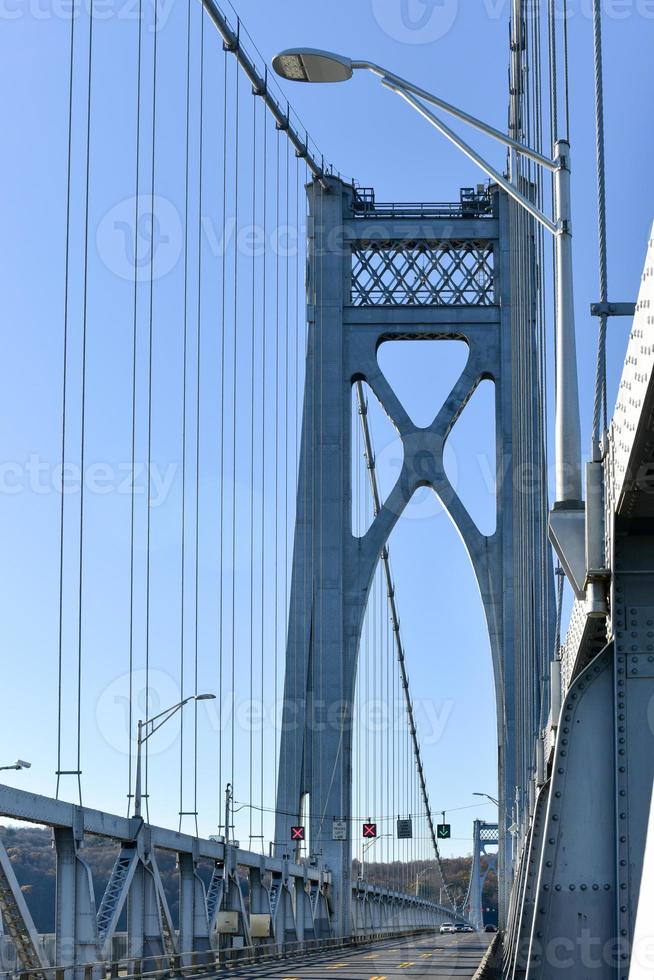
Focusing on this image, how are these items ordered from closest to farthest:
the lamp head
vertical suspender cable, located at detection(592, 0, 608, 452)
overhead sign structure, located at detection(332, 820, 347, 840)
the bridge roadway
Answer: vertical suspender cable, located at detection(592, 0, 608, 452) < the lamp head < the bridge roadway < overhead sign structure, located at detection(332, 820, 347, 840)

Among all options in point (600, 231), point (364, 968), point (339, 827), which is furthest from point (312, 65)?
point (339, 827)

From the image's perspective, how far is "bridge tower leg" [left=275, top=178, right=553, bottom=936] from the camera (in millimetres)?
42594

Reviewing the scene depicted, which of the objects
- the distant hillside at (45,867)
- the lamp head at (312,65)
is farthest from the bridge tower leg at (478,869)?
the lamp head at (312,65)

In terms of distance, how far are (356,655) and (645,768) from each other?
118ft

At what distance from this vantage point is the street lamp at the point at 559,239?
9609 millimetres

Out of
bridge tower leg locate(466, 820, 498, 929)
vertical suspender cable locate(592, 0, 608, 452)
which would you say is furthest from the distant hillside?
bridge tower leg locate(466, 820, 498, 929)

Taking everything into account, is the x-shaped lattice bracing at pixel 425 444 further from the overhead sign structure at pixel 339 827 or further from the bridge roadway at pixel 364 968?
the bridge roadway at pixel 364 968

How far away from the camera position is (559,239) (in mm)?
11742

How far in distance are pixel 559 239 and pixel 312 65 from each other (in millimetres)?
2542

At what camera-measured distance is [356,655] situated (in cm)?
4416

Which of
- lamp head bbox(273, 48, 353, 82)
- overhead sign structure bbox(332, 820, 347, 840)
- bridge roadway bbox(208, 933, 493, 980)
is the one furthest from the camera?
overhead sign structure bbox(332, 820, 347, 840)

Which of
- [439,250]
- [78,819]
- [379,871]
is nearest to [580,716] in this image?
[78,819]

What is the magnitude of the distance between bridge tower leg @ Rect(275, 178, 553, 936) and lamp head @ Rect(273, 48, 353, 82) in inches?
1083

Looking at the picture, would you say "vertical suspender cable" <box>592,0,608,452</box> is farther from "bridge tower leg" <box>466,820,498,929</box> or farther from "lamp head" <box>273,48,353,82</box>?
"bridge tower leg" <box>466,820,498,929</box>
